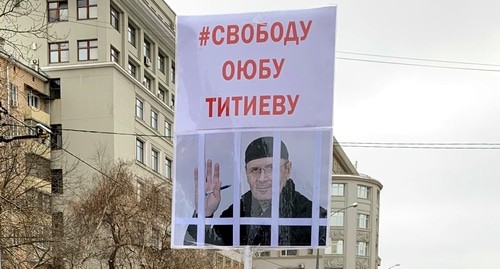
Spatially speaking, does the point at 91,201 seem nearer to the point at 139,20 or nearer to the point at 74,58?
the point at 74,58

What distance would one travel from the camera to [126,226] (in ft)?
74.7

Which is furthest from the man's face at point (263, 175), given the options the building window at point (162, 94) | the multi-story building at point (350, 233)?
the multi-story building at point (350, 233)

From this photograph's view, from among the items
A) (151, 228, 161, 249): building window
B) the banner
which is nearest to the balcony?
(151, 228, 161, 249): building window

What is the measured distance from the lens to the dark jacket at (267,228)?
408 cm

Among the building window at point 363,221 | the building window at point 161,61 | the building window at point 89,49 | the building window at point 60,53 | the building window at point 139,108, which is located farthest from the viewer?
the building window at point 363,221

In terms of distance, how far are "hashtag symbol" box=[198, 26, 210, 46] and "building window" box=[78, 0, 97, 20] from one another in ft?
118

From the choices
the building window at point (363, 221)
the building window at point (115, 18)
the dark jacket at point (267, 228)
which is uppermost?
the building window at point (115, 18)

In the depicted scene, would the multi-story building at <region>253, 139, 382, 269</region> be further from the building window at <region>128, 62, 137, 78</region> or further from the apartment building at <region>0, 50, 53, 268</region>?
the apartment building at <region>0, 50, 53, 268</region>

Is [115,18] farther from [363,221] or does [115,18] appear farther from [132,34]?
[363,221]

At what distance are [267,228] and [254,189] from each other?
27 cm

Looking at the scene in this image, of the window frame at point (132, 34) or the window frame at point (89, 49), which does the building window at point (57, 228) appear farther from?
the window frame at point (132, 34)

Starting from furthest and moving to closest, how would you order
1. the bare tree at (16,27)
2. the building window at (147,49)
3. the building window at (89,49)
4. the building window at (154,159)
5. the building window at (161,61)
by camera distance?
the building window at (161,61), the building window at (147,49), the building window at (154,159), the building window at (89,49), the bare tree at (16,27)

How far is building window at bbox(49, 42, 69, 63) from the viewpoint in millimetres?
38531

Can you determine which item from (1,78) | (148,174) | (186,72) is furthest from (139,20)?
(186,72)
